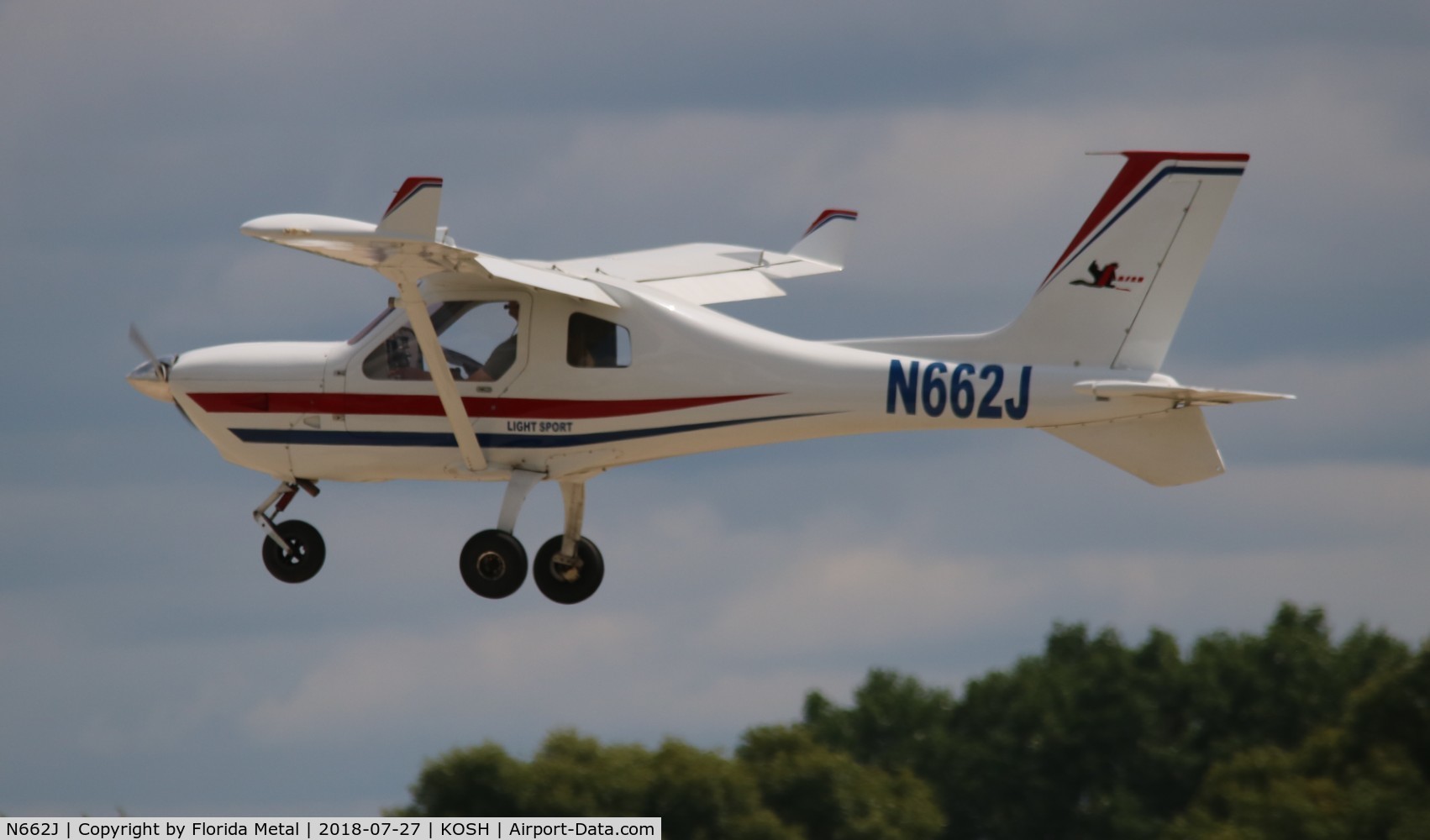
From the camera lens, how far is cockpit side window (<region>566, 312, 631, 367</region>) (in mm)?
23047

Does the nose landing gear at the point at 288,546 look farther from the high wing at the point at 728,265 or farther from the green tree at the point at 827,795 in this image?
the green tree at the point at 827,795

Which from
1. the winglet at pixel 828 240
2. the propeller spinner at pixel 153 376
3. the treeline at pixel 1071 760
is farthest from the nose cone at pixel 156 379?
the treeline at pixel 1071 760

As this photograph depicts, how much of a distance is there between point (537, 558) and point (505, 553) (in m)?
0.90

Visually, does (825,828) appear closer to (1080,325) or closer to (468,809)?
(468,809)

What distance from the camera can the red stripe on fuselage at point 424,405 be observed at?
22984 mm

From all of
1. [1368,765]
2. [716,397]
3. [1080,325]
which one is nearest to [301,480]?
[716,397]

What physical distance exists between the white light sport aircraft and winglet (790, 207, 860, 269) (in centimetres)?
485

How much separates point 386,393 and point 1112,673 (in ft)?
145

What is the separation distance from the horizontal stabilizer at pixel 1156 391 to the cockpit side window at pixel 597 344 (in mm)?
4278

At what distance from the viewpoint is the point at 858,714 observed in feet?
219

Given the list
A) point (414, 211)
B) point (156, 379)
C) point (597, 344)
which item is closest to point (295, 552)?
point (156, 379)

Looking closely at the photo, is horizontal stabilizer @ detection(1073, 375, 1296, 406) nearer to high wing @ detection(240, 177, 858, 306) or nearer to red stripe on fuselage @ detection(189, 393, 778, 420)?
red stripe on fuselage @ detection(189, 393, 778, 420)

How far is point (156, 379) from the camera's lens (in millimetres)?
24328
